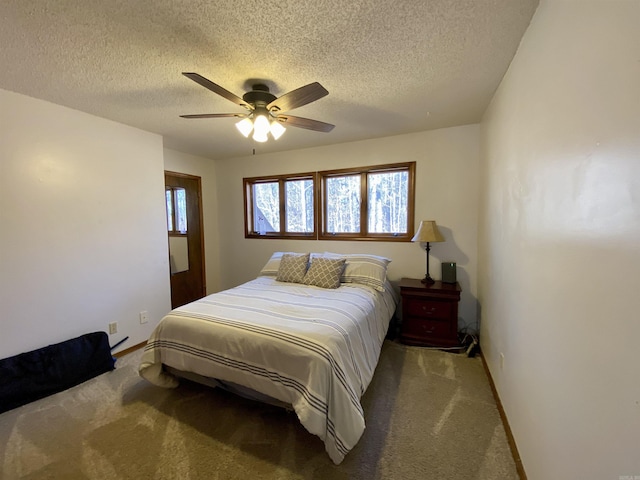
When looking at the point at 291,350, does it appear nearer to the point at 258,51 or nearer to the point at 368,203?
the point at 258,51

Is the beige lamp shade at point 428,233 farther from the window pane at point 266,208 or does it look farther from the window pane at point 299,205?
the window pane at point 266,208

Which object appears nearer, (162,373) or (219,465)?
(219,465)

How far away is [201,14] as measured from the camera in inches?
51.7

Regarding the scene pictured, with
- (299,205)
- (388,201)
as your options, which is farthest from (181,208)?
(388,201)

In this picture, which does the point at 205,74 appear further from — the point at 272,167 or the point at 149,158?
the point at 272,167

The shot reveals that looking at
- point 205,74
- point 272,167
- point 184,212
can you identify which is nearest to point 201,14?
point 205,74

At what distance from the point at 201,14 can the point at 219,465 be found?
2392mm

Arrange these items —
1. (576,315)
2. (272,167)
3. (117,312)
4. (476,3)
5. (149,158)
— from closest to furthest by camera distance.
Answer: (576,315) → (476,3) → (117,312) → (149,158) → (272,167)

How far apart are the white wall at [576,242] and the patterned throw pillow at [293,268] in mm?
1988

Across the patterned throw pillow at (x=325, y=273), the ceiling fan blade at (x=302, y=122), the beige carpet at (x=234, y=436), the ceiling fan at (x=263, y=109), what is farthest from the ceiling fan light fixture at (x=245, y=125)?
the beige carpet at (x=234, y=436)

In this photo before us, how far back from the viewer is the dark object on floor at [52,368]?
2.00 metres

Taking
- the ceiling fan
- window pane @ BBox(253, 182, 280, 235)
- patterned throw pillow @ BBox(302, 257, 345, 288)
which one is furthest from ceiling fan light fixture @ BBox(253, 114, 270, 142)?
window pane @ BBox(253, 182, 280, 235)

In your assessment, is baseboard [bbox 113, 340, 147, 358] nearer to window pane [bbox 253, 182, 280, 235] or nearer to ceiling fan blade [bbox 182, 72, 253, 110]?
window pane [bbox 253, 182, 280, 235]

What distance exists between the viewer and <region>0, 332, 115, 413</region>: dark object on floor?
2004mm
